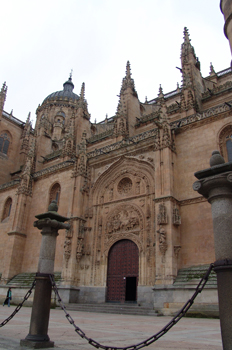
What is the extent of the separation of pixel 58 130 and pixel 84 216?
2607cm

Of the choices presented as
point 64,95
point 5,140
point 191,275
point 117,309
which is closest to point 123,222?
point 117,309

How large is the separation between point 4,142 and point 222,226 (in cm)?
3661

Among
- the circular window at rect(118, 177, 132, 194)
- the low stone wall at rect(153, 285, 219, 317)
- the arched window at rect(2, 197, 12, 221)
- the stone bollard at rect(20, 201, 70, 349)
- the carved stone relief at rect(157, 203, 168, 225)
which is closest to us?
the stone bollard at rect(20, 201, 70, 349)

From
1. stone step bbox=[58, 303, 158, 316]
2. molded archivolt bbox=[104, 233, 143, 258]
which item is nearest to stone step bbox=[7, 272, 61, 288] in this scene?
molded archivolt bbox=[104, 233, 143, 258]

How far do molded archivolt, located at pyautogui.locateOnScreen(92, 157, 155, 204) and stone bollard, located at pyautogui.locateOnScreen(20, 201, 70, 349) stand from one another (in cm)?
1232

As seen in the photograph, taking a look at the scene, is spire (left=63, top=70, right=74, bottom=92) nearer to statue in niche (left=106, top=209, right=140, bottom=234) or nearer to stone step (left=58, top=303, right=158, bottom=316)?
statue in niche (left=106, top=209, right=140, bottom=234)

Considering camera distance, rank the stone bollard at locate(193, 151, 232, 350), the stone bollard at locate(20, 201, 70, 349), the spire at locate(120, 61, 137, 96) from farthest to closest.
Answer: the spire at locate(120, 61, 137, 96), the stone bollard at locate(20, 201, 70, 349), the stone bollard at locate(193, 151, 232, 350)

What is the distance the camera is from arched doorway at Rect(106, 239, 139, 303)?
716 inches

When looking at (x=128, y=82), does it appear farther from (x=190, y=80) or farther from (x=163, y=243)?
(x=163, y=243)

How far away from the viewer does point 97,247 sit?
65.8ft

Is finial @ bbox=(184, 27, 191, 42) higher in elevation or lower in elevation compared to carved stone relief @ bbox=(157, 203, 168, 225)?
higher

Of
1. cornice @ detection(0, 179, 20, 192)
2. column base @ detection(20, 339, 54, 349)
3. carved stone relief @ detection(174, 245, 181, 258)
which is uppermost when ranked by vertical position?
cornice @ detection(0, 179, 20, 192)

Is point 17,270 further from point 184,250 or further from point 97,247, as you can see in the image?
point 184,250

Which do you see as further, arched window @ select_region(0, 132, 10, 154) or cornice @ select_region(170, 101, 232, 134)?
arched window @ select_region(0, 132, 10, 154)
